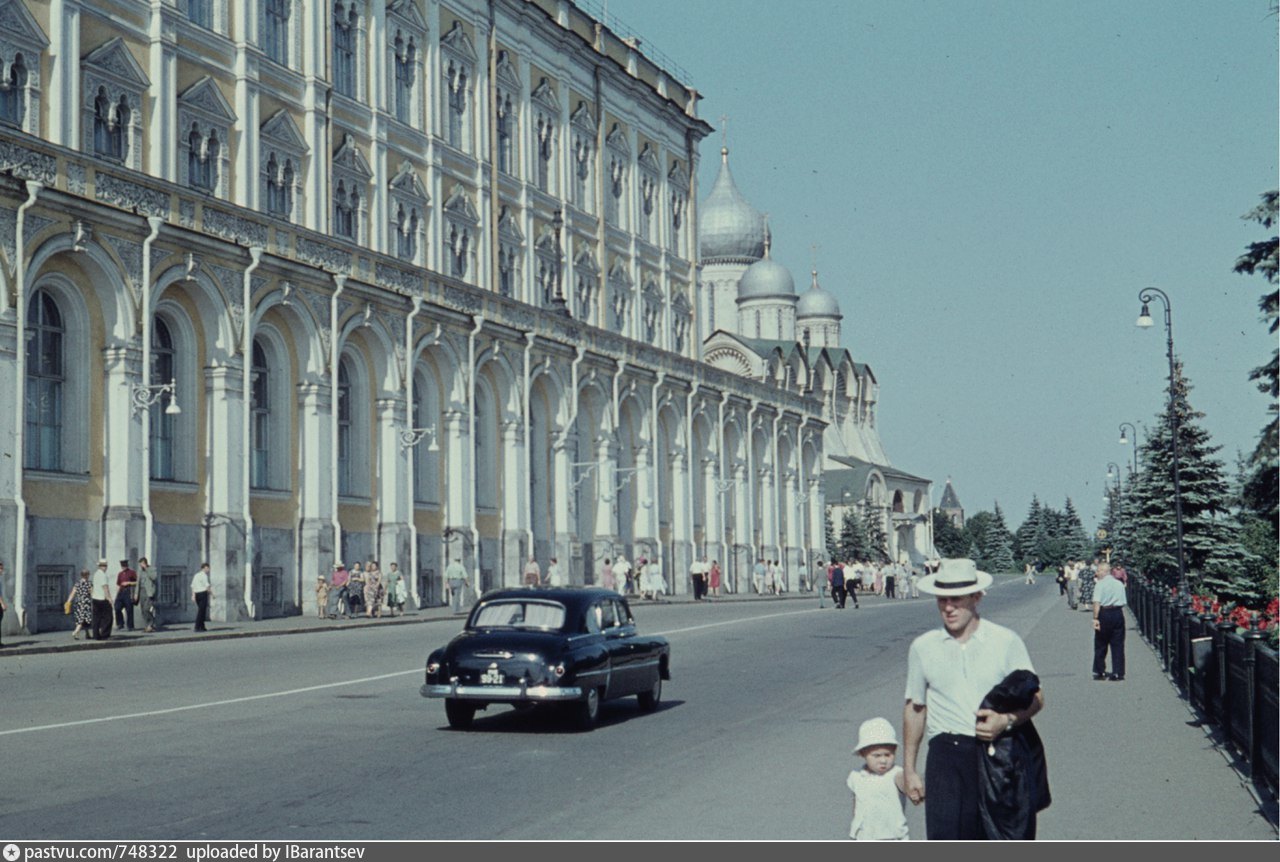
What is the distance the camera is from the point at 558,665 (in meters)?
16.8

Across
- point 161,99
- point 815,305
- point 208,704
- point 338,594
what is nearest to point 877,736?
point 208,704

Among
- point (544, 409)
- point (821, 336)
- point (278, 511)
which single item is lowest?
point (278, 511)

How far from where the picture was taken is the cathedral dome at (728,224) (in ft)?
439

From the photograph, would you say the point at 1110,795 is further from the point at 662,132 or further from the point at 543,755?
the point at 662,132

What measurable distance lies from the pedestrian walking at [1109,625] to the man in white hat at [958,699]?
657 inches

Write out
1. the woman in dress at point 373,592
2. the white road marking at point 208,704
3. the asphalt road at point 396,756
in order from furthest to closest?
1. the woman in dress at point 373,592
2. the white road marking at point 208,704
3. the asphalt road at point 396,756

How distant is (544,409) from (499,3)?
14.6 meters

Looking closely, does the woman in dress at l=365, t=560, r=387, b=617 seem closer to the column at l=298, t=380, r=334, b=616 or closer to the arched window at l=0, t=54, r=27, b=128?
the column at l=298, t=380, r=334, b=616

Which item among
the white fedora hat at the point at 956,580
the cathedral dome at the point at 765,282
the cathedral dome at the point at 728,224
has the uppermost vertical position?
the cathedral dome at the point at 728,224

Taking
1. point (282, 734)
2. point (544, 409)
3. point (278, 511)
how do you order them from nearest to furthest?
point (282, 734), point (278, 511), point (544, 409)

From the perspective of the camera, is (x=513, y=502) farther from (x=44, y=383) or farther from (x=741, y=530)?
(x=741, y=530)

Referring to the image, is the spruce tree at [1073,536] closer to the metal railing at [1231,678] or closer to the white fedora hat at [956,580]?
the metal railing at [1231,678]

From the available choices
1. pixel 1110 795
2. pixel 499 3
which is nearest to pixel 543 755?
pixel 1110 795

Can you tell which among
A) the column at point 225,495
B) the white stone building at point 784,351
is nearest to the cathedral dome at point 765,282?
the white stone building at point 784,351
